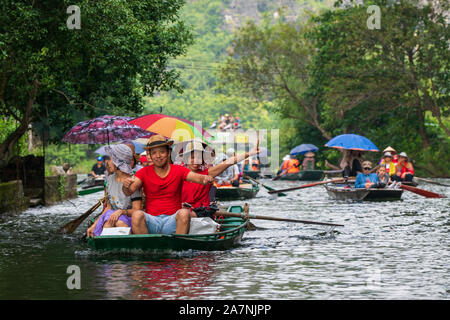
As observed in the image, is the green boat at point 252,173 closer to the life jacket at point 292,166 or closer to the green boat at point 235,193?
the life jacket at point 292,166

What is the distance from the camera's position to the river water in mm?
10133

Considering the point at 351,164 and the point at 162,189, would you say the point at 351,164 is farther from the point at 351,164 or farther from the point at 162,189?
the point at 162,189

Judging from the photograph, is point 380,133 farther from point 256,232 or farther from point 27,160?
point 256,232

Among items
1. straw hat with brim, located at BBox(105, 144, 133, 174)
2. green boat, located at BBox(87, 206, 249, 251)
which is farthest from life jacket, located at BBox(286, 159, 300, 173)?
straw hat with brim, located at BBox(105, 144, 133, 174)

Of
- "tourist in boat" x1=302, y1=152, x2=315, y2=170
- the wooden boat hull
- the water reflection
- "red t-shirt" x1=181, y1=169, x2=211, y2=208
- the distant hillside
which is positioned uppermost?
the distant hillside

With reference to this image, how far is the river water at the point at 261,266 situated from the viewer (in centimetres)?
1013

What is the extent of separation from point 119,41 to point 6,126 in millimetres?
8187

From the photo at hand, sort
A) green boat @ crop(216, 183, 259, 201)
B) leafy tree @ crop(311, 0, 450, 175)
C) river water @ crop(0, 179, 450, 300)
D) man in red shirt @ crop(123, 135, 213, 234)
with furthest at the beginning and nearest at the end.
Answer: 1. leafy tree @ crop(311, 0, 450, 175)
2. green boat @ crop(216, 183, 259, 201)
3. man in red shirt @ crop(123, 135, 213, 234)
4. river water @ crop(0, 179, 450, 300)

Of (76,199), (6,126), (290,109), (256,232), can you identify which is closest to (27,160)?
(6,126)

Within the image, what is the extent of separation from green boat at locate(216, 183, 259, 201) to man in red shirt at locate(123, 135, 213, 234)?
48.0 feet

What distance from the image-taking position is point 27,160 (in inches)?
1025

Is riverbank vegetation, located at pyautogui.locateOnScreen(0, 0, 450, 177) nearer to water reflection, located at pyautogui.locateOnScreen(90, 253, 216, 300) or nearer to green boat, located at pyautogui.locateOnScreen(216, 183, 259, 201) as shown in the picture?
green boat, located at pyautogui.locateOnScreen(216, 183, 259, 201)

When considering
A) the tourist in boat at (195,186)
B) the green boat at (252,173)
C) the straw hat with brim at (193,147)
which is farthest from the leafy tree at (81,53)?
the green boat at (252,173)

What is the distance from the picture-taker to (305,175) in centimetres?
4738
